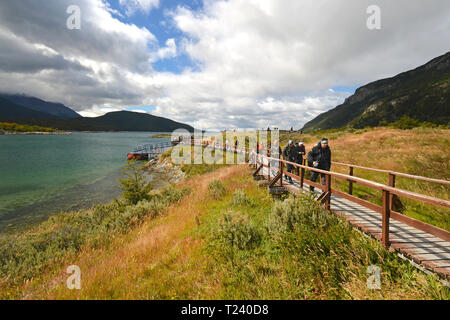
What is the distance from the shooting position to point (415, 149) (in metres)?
13.6

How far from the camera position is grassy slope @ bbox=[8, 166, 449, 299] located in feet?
10.5

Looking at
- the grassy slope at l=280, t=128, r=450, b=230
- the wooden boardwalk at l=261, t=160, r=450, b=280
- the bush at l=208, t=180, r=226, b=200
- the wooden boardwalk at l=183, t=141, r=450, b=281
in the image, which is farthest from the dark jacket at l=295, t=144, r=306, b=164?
the wooden boardwalk at l=183, t=141, r=450, b=281

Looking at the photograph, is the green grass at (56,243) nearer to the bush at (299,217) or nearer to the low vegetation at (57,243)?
the low vegetation at (57,243)

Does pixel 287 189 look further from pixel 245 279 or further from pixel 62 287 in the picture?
pixel 62 287

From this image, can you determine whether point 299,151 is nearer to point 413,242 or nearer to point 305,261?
point 413,242

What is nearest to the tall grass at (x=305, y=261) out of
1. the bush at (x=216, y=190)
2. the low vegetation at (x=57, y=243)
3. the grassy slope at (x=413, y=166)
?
the grassy slope at (x=413, y=166)

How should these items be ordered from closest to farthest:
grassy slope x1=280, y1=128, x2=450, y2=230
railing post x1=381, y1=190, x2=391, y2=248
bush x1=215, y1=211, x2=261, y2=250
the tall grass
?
the tall grass, railing post x1=381, y1=190, x2=391, y2=248, bush x1=215, y1=211, x2=261, y2=250, grassy slope x1=280, y1=128, x2=450, y2=230

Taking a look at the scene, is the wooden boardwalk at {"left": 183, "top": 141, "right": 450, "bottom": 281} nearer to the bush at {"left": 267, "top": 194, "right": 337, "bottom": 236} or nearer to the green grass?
the bush at {"left": 267, "top": 194, "right": 337, "bottom": 236}

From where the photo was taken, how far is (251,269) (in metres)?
3.87

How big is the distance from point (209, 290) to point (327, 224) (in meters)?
3.31

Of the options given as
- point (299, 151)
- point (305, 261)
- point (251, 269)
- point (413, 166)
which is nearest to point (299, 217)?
point (305, 261)
